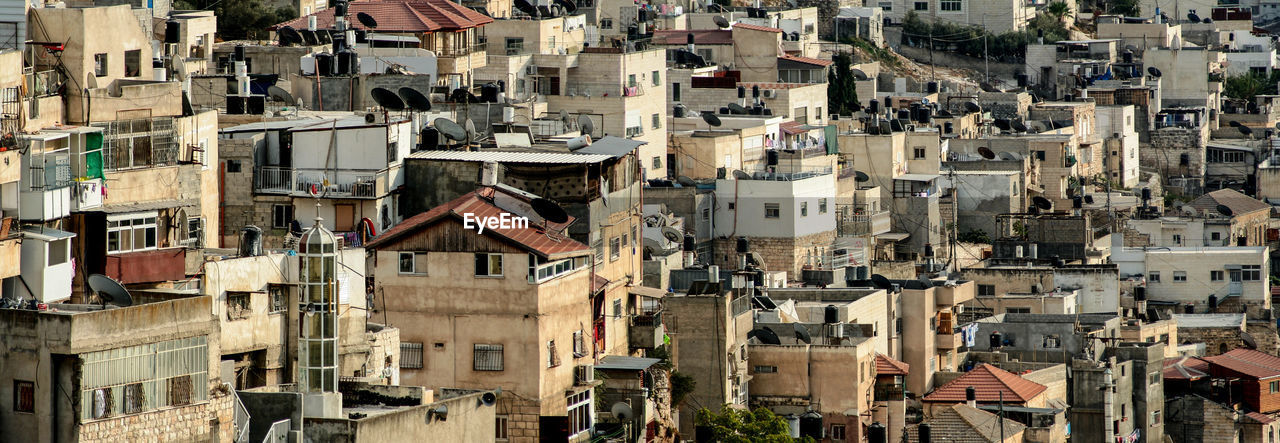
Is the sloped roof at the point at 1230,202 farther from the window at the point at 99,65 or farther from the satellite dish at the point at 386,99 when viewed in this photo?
the window at the point at 99,65

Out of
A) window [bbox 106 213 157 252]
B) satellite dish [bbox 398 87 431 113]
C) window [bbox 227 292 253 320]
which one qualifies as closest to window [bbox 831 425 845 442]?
satellite dish [bbox 398 87 431 113]

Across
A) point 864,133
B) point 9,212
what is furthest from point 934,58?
point 9,212

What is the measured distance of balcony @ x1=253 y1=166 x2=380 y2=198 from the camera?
43438mm

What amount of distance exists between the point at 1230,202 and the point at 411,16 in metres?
34.9

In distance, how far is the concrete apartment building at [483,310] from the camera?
128 feet

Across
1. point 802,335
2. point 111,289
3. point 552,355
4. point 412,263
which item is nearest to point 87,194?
point 111,289

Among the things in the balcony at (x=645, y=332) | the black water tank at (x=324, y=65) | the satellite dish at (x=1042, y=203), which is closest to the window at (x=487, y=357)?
the balcony at (x=645, y=332)

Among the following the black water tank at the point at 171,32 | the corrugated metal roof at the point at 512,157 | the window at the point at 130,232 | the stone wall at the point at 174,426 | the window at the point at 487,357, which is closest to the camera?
the stone wall at the point at 174,426

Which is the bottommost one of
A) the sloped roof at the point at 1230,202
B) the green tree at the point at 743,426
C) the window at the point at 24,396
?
the green tree at the point at 743,426

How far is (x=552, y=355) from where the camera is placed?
1550 inches

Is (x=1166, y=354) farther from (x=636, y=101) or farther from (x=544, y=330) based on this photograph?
(x=544, y=330)

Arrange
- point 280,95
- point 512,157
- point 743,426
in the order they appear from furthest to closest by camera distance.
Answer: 1. point 280,95
2. point 743,426
3. point 512,157

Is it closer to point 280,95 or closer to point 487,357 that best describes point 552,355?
point 487,357

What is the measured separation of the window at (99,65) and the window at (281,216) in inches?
215
